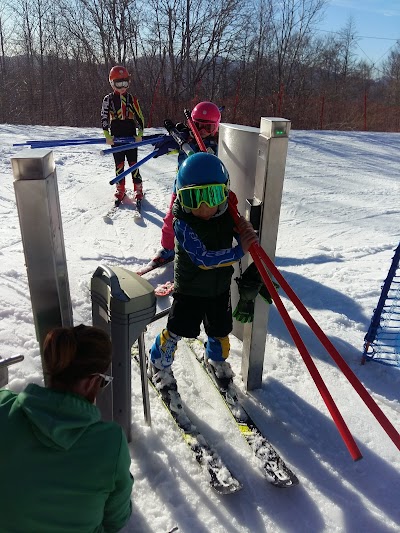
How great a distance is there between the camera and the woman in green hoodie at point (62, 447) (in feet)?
4.04

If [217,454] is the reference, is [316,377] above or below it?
above

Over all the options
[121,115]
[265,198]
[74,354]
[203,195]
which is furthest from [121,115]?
[74,354]

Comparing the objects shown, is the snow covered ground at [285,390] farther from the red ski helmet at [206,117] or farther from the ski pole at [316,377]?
the red ski helmet at [206,117]

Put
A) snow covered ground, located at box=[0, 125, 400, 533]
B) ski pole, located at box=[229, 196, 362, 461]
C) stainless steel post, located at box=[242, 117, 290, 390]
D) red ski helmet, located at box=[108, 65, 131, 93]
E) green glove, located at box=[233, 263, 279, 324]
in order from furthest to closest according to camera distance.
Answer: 1. red ski helmet, located at box=[108, 65, 131, 93]
2. green glove, located at box=[233, 263, 279, 324]
3. stainless steel post, located at box=[242, 117, 290, 390]
4. snow covered ground, located at box=[0, 125, 400, 533]
5. ski pole, located at box=[229, 196, 362, 461]

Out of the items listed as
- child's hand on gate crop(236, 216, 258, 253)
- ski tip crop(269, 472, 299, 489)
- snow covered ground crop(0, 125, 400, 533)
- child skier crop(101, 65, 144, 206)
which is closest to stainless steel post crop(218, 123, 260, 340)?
child's hand on gate crop(236, 216, 258, 253)

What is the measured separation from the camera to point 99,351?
4.70 feet

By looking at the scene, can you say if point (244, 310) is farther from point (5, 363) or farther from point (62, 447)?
point (62, 447)

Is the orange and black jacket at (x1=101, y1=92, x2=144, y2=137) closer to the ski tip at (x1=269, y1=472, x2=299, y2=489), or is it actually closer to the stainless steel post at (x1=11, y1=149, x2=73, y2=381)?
the stainless steel post at (x1=11, y1=149, x2=73, y2=381)

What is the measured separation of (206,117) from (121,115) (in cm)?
298

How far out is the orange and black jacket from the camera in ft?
22.2

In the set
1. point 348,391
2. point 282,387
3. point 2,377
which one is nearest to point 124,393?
point 2,377

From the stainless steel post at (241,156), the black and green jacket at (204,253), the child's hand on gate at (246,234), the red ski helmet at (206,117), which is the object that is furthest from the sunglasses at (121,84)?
the child's hand on gate at (246,234)

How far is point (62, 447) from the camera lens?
124 centimetres

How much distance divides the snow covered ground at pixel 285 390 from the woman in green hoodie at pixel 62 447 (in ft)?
2.93
